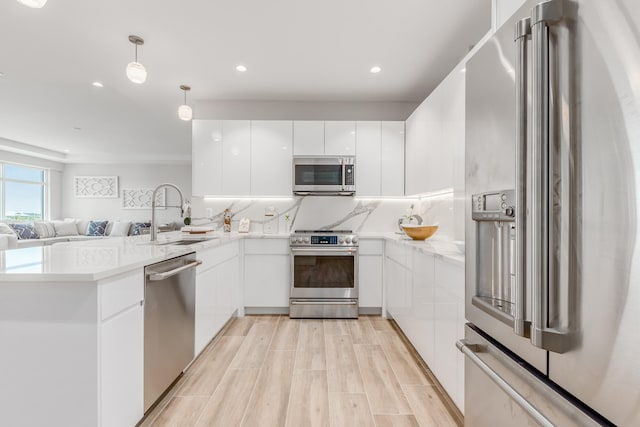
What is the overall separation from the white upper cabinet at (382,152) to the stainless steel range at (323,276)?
33.3 inches

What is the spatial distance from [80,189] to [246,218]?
24.9 ft

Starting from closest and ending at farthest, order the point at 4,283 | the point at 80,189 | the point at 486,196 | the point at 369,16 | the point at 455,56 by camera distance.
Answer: the point at 486,196 → the point at 4,283 → the point at 369,16 → the point at 455,56 → the point at 80,189

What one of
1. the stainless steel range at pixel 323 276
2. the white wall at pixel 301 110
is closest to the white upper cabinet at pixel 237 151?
the white wall at pixel 301 110

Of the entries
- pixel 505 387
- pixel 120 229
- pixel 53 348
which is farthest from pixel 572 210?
pixel 120 229

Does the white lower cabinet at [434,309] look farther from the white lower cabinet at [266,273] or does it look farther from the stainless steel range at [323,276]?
the white lower cabinet at [266,273]

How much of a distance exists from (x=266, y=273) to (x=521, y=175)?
120 inches

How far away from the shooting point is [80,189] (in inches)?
352

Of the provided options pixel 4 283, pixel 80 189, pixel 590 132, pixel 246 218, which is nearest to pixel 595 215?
pixel 590 132

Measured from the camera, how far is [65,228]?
303 inches

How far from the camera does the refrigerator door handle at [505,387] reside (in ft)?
2.36

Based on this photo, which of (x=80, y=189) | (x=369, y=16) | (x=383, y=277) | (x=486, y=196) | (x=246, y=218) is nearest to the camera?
(x=486, y=196)

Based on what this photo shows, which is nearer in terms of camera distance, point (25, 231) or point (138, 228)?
point (25, 231)

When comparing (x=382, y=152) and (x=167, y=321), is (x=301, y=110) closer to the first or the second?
(x=382, y=152)

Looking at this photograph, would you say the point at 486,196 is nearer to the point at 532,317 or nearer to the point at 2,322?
the point at 532,317
